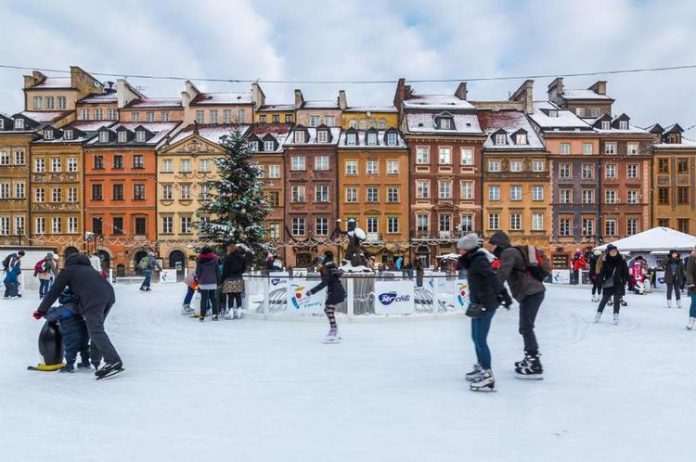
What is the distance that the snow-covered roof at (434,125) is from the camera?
156ft

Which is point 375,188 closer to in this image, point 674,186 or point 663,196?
point 663,196

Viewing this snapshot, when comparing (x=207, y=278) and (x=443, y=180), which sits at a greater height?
(x=443, y=180)

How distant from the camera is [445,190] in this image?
48000 mm

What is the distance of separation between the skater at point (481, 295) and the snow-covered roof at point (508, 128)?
A: 4353 centimetres

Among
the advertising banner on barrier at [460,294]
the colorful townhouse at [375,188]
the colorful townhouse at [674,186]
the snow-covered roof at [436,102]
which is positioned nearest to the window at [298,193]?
the colorful townhouse at [375,188]

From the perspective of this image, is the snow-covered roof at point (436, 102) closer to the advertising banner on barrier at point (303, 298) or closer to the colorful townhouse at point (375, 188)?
the colorful townhouse at point (375, 188)

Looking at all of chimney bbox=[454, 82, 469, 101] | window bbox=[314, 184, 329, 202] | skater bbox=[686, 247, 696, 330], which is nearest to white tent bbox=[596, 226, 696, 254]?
skater bbox=[686, 247, 696, 330]

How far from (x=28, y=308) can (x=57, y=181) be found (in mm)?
36034

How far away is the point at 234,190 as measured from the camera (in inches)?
1196

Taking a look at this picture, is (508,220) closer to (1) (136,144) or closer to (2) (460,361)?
(1) (136,144)

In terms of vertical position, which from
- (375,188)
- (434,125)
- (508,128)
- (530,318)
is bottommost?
(530,318)

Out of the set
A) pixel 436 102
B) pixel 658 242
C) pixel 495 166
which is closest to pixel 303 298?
pixel 658 242

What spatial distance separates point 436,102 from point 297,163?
43.1 feet

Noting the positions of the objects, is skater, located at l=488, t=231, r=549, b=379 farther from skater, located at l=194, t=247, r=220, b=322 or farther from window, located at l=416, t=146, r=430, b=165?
window, located at l=416, t=146, r=430, b=165
